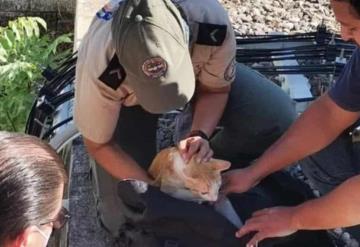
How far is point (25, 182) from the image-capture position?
193cm

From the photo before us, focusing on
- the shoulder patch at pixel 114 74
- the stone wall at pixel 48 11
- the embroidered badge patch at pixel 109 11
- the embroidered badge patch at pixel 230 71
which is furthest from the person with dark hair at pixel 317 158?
the stone wall at pixel 48 11

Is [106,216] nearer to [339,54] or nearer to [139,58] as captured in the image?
[139,58]

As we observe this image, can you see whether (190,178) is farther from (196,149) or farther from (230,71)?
(230,71)

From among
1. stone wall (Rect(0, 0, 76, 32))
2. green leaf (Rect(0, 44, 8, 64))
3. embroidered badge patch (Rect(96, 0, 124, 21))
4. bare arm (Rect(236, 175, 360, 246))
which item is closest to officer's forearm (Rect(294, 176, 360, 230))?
bare arm (Rect(236, 175, 360, 246))

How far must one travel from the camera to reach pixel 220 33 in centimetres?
283

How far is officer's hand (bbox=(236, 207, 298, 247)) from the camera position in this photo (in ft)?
8.65

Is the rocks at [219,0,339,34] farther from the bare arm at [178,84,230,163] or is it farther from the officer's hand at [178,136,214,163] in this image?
the officer's hand at [178,136,214,163]

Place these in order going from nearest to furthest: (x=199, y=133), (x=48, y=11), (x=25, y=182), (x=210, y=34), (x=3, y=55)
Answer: (x=25, y=182) → (x=210, y=34) → (x=199, y=133) → (x=3, y=55) → (x=48, y=11)

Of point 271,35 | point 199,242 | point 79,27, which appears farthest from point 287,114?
point 79,27

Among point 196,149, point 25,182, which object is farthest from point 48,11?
point 25,182

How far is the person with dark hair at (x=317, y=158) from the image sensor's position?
2611mm

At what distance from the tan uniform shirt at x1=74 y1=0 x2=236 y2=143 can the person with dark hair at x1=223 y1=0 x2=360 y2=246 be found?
31 cm

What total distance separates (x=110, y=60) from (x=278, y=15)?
2127mm

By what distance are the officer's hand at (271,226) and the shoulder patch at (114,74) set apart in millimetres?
563
